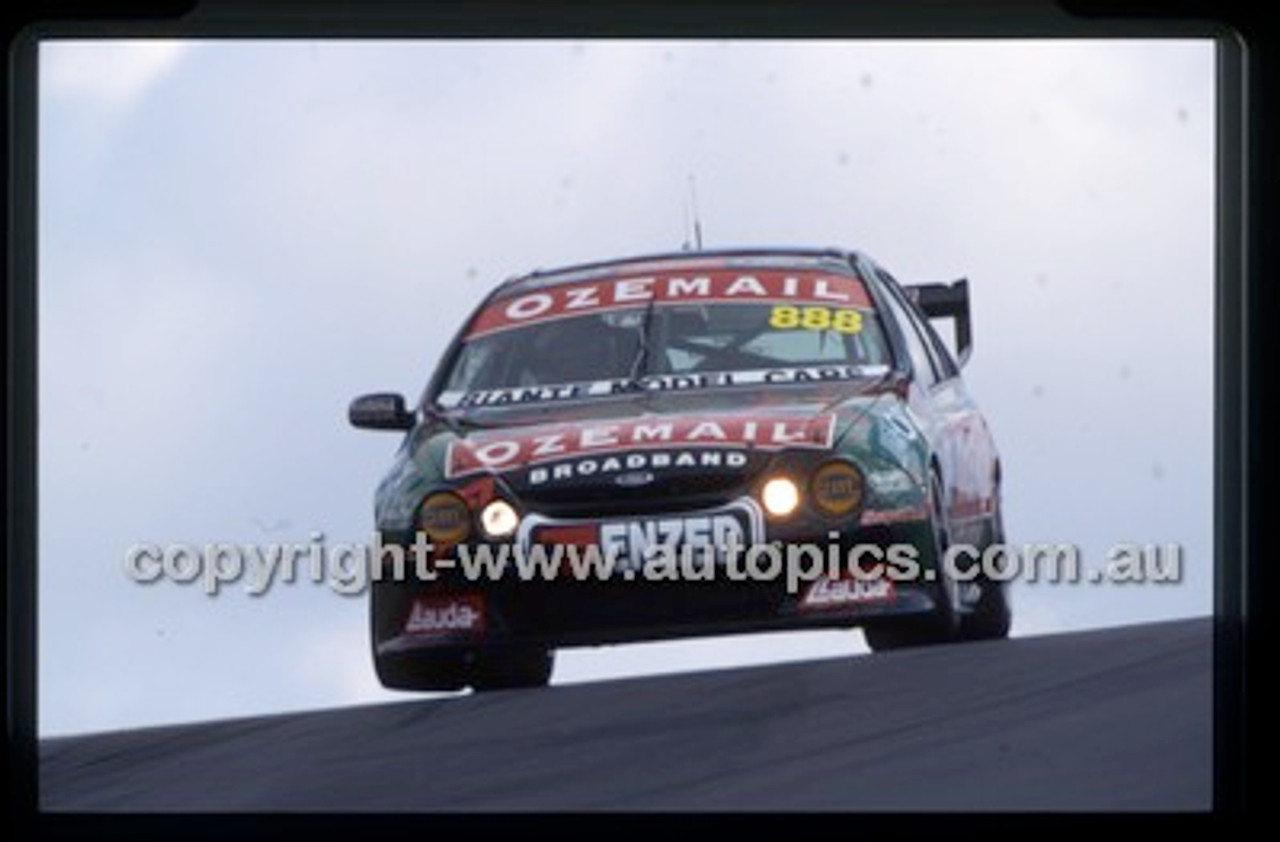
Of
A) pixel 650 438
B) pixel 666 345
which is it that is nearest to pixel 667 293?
pixel 666 345

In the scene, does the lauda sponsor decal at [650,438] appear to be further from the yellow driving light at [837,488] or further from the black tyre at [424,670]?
the black tyre at [424,670]

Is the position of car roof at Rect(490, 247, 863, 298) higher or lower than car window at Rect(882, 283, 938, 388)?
higher

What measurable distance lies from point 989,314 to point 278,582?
98 cm

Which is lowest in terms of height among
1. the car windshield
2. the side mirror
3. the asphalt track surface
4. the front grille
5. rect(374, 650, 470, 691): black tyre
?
the asphalt track surface

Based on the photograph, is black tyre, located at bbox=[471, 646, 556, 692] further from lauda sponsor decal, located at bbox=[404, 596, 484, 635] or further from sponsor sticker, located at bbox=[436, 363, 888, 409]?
sponsor sticker, located at bbox=[436, 363, 888, 409]

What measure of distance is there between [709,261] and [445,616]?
571 mm

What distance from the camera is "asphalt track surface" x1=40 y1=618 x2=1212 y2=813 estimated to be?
33.5 ft

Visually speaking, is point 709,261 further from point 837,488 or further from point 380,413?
point 380,413

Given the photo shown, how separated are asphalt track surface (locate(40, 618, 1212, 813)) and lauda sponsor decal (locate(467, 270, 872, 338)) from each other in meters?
0.48

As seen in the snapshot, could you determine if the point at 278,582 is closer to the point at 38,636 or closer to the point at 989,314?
the point at 38,636

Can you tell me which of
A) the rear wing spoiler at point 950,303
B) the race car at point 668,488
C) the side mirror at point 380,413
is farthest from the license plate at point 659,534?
the rear wing spoiler at point 950,303

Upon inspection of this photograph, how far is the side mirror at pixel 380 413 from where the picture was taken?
1026 centimetres

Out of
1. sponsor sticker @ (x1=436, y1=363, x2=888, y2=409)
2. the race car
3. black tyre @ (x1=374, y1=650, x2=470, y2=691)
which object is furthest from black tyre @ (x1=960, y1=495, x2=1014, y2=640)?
black tyre @ (x1=374, y1=650, x2=470, y2=691)

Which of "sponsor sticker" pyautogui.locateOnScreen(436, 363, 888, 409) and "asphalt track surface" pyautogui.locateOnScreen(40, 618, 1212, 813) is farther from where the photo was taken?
"sponsor sticker" pyautogui.locateOnScreen(436, 363, 888, 409)
